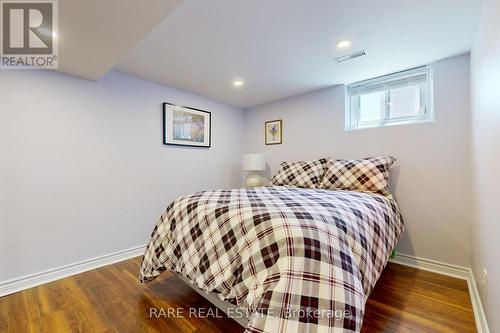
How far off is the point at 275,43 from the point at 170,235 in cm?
176

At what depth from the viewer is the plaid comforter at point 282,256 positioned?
0.86 m

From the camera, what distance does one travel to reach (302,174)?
264cm

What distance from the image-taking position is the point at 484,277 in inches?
52.1

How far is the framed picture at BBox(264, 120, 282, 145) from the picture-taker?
11.1 feet

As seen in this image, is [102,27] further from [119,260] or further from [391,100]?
[391,100]

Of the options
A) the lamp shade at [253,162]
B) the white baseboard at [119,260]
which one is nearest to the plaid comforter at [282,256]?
the white baseboard at [119,260]

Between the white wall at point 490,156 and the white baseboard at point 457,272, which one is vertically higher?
the white wall at point 490,156

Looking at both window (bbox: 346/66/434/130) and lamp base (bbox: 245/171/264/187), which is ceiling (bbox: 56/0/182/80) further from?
window (bbox: 346/66/434/130)

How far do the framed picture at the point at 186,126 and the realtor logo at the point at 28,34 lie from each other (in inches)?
46.0

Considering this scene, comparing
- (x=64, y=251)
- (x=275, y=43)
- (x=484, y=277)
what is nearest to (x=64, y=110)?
(x=64, y=251)

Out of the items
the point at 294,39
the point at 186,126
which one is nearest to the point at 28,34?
the point at 186,126

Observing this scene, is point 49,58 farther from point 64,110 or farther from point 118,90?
point 118,90

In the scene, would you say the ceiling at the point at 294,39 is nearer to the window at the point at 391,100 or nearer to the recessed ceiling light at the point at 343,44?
the recessed ceiling light at the point at 343,44

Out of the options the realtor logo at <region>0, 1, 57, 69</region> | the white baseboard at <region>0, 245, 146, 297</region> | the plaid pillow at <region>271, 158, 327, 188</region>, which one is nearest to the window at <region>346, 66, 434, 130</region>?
the plaid pillow at <region>271, 158, 327, 188</region>
